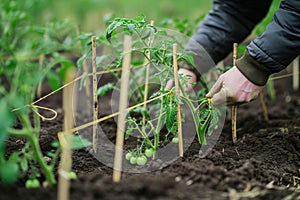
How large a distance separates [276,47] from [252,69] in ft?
0.46

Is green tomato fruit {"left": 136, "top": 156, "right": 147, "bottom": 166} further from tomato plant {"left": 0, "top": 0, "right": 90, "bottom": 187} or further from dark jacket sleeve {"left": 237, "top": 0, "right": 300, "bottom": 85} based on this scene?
dark jacket sleeve {"left": 237, "top": 0, "right": 300, "bottom": 85}

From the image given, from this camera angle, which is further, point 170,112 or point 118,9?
point 118,9

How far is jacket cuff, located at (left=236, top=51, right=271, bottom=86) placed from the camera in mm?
1926

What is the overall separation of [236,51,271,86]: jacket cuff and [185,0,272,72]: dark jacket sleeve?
45 cm

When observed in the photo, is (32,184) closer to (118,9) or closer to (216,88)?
(216,88)

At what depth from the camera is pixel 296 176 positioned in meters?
1.96

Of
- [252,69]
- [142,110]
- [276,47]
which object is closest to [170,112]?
[142,110]

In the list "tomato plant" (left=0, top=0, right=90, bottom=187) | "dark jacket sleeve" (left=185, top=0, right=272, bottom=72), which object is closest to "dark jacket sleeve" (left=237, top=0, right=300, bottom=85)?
"dark jacket sleeve" (left=185, top=0, right=272, bottom=72)

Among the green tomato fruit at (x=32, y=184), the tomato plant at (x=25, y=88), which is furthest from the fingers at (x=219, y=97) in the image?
the green tomato fruit at (x=32, y=184)

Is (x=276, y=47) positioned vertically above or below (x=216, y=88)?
above

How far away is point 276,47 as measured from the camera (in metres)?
1.88

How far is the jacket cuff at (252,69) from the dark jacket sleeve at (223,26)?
45cm

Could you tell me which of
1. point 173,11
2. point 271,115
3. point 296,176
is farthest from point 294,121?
point 173,11

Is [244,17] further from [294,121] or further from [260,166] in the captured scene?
[260,166]
